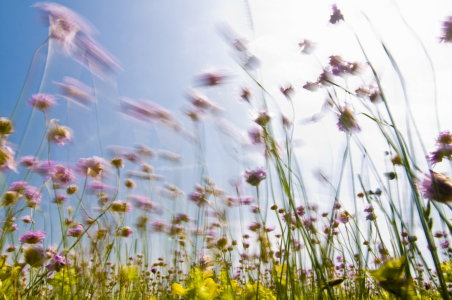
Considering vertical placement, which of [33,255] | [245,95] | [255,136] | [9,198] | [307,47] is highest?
[307,47]

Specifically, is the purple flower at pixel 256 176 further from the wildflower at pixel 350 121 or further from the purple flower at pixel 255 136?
the wildflower at pixel 350 121

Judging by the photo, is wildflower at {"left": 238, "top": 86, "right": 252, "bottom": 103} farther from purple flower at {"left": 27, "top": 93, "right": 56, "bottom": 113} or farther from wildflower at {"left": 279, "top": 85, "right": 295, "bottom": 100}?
purple flower at {"left": 27, "top": 93, "right": 56, "bottom": 113}

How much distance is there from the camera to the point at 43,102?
124 cm

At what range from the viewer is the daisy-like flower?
1.25m

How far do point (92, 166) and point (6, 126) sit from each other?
17.4 inches

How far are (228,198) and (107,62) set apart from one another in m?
1.19

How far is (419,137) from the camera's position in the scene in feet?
2.45

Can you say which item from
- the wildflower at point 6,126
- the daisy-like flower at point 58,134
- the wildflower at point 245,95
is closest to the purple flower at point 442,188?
the wildflower at point 245,95

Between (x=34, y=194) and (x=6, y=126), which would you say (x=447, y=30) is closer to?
(x=6, y=126)

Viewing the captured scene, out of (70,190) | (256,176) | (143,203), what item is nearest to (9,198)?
(70,190)

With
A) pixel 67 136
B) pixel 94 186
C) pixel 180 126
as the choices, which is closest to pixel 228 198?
pixel 180 126

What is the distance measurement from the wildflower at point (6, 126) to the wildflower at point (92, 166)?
0.43m

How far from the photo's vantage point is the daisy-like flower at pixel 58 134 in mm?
1252

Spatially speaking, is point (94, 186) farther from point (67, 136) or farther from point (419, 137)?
point (419, 137)
